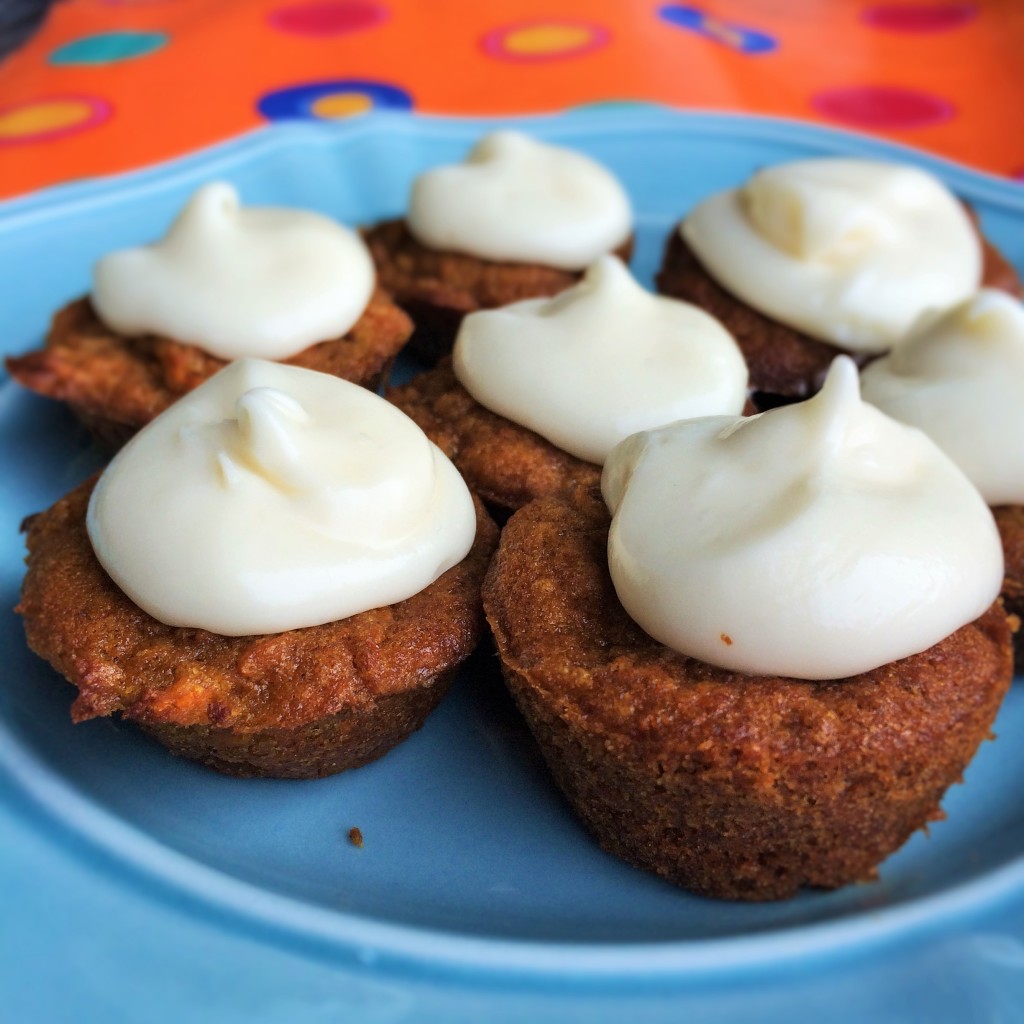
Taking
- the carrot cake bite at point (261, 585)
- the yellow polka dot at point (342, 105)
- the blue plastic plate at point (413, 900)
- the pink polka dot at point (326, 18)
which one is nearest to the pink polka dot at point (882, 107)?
the yellow polka dot at point (342, 105)

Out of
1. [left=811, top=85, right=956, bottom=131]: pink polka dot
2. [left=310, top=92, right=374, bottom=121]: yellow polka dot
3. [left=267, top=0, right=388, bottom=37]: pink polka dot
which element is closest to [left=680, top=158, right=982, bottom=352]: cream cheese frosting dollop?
[left=811, top=85, right=956, bottom=131]: pink polka dot

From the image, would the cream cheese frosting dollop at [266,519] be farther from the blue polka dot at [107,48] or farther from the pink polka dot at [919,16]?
the pink polka dot at [919,16]

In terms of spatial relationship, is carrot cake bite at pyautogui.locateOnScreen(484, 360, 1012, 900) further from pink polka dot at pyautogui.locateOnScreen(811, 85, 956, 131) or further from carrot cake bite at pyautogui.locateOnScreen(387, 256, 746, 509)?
pink polka dot at pyautogui.locateOnScreen(811, 85, 956, 131)

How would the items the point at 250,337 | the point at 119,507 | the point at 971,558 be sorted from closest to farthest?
the point at 971,558, the point at 119,507, the point at 250,337

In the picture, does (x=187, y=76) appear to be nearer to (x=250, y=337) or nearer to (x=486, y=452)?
(x=250, y=337)

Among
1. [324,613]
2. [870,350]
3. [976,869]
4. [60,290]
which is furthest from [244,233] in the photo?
[976,869]
